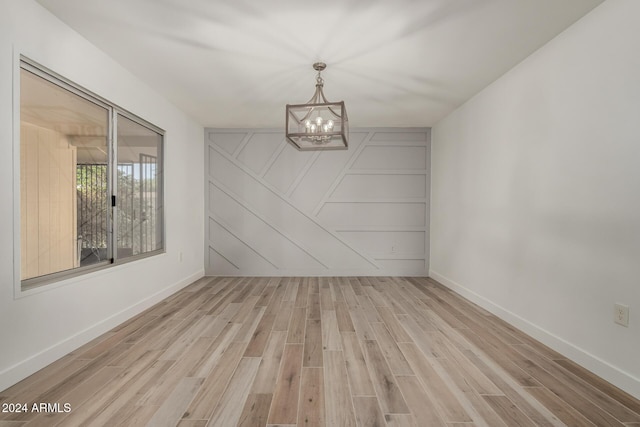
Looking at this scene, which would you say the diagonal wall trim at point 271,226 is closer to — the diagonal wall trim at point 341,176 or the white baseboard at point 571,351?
the diagonal wall trim at point 341,176

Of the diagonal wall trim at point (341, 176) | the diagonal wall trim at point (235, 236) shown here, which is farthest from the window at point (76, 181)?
the diagonal wall trim at point (341, 176)

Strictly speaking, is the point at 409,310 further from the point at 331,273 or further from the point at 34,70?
the point at 34,70

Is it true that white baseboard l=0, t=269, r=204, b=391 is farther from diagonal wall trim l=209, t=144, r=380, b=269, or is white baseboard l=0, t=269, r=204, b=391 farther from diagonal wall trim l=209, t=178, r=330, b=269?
diagonal wall trim l=209, t=144, r=380, b=269

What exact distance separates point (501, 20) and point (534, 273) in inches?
80.9

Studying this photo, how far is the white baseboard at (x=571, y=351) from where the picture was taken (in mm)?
1847

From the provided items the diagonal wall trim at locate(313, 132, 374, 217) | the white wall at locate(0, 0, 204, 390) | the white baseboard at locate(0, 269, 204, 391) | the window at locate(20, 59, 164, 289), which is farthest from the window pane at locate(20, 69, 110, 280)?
the diagonal wall trim at locate(313, 132, 374, 217)

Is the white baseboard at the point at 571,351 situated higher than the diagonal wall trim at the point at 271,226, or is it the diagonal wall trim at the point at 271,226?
the diagonal wall trim at the point at 271,226

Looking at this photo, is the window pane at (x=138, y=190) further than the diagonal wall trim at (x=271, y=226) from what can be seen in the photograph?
No

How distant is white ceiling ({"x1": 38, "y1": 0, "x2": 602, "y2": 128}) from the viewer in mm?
2139

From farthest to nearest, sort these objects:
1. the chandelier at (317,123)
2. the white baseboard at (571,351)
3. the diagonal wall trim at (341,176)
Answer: the diagonal wall trim at (341,176) → the chandelier at (317,123) → the white baseboard at (571,351)

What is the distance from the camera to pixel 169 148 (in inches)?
159

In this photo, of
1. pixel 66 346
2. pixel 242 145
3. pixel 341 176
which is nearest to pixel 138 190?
pixel 66 346

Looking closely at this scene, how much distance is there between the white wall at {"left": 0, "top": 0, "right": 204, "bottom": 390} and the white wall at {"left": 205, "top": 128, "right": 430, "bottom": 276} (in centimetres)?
124

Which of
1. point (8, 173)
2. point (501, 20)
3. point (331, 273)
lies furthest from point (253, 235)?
point (501, 20)
